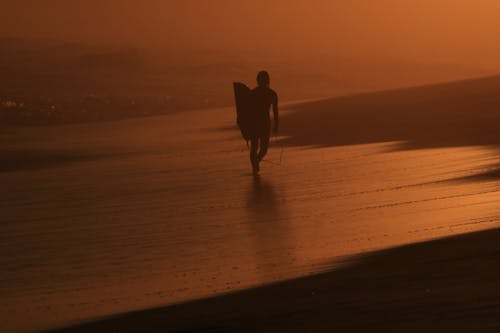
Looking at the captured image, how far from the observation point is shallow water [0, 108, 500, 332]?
947 cm

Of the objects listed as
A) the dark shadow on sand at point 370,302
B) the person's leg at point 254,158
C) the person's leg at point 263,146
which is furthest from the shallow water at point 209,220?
the dark shadow on sand at point 370,302

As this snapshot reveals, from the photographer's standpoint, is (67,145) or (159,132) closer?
(67,145)

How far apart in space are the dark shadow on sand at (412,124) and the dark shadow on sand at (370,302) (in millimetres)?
12812

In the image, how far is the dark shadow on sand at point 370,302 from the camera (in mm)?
6734

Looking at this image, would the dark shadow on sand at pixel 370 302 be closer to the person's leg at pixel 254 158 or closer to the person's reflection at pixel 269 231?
the person's reflection at pixel 269 231

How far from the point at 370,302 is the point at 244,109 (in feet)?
43.0

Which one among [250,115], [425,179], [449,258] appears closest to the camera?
[449,258]

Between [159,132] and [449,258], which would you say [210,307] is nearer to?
[449,258]

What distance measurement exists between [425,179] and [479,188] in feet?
6.93

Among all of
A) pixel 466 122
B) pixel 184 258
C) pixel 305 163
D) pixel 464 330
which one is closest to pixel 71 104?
pixel 466 122

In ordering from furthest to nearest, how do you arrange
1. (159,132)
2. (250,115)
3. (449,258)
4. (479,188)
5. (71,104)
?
(71,104) → (159,132) → (250,115) → (479,188) → (449,258)

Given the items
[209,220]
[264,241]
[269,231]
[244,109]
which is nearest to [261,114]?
[244,109]

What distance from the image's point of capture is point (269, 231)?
12281mm

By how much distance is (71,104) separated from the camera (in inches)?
2931
